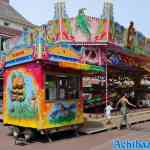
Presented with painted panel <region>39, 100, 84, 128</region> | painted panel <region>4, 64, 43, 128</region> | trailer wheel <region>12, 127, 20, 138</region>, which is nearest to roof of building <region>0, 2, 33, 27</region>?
painted panel <region>4, 64, 43, 128</region>

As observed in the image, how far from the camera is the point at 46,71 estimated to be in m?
12.7

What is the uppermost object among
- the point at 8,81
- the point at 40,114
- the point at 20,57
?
the point at 20,57

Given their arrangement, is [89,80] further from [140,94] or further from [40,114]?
[40,114]

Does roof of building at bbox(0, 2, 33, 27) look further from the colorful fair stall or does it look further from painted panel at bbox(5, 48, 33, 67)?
the colorful fair stall

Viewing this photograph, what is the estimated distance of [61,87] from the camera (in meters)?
13.5

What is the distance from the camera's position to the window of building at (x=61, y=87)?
1290 cm

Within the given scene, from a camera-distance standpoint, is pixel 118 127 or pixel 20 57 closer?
pixel 20 57

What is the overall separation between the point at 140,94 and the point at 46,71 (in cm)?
1810

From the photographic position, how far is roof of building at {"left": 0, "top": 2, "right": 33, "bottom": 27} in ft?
124

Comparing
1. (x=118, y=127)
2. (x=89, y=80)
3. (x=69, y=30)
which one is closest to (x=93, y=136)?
(x=118, y=127)

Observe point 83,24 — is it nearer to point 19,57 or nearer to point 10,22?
point 19,57

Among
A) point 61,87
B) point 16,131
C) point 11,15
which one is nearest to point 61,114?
point 61,87

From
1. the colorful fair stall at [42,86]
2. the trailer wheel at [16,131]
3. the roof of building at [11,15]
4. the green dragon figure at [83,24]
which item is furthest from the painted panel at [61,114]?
the roof of building at [11,15]

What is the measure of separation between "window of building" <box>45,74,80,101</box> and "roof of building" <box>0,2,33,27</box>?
24103 millimetres
